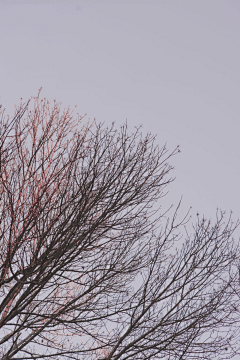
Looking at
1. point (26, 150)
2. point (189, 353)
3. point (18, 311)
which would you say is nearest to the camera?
point (18, 311)

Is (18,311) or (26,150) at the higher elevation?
(26,150)

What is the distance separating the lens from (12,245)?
4.32 m

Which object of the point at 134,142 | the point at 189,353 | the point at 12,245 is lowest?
the point at 189,353

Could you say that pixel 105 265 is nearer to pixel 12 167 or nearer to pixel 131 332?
pixel 131 332

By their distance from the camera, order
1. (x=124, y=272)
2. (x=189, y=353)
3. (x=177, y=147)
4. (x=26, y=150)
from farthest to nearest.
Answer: (x=177, y=147) < (x=26, y=150) < (x=124, y=272) < (x=189, y=353)

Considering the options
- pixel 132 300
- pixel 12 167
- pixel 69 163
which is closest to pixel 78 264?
pixel 132 300

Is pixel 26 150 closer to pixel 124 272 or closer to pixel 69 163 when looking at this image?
pixel 69 163

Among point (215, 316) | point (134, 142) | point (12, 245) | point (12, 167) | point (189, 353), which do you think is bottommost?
point (189, 353)

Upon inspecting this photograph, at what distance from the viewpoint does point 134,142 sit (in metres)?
5.56

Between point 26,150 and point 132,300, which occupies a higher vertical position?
point 26,150

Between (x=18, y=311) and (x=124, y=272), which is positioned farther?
(x=124, y=272)

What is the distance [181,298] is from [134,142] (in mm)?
2406

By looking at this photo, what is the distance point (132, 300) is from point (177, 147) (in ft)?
7.94

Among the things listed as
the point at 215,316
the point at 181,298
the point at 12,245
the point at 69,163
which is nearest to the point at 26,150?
the point at 69,163
